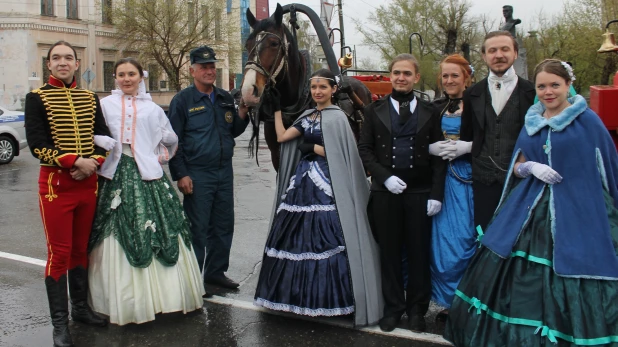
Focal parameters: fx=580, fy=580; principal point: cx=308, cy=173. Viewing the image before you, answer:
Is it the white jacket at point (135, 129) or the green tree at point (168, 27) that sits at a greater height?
the green tree at point (168, 27)

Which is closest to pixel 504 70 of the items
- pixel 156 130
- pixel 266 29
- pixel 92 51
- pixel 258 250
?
pixel 266 29

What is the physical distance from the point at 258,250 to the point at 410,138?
2926mm

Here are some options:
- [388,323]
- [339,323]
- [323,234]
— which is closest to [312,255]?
[323,234]

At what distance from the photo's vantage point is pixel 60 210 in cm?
393

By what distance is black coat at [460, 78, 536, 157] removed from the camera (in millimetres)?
3877

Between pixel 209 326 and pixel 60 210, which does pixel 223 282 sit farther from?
pixel 60 210

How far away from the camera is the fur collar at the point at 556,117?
337cm

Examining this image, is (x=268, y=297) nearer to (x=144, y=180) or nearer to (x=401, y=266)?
(x=401, y=266)

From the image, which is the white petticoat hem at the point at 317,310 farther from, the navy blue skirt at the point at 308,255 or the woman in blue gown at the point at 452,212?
the woman in blue gown at the point at 452,212

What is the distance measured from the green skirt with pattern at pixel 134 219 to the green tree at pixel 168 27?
32.1 metres

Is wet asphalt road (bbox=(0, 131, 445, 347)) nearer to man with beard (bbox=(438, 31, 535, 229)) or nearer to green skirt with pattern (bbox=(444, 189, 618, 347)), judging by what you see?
green skirt with pattern (bbox=(444, 189, 618, 347))

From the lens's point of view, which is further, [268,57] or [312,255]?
[268,57]

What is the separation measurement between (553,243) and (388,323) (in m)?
1.34

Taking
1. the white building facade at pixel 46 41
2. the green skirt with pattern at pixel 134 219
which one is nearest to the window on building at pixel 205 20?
the white building facade at pixel 46 41
